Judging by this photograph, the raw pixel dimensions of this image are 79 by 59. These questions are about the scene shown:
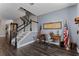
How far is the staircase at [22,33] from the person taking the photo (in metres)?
2.26

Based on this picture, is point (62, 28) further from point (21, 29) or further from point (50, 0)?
point (21, 29)

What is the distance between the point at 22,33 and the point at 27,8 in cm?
52

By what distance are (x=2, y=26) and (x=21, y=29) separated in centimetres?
39

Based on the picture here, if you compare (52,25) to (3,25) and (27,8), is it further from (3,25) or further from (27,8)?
(3,25)

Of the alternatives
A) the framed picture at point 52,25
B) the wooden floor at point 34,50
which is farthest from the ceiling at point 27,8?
the wooden floor at point 34,50

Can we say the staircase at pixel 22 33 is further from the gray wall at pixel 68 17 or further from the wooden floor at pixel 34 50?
the gray wall at pixel 68 17

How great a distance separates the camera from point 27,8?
2.25m

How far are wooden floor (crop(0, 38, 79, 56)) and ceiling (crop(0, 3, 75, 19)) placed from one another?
0.54 m

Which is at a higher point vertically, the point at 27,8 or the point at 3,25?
the point at 27,8

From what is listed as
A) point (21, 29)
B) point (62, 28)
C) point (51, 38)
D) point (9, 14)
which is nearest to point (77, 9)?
point (62, 28)

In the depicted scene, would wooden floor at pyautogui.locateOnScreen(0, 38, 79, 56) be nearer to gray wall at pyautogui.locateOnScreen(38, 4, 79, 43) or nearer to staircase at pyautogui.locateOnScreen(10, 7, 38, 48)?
staircase at pyautogui.locateOnScreen(10, 7, 38, 48)

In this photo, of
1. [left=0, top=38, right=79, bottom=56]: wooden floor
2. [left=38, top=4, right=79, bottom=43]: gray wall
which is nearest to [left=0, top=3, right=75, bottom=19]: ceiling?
[left=38, top=4, right=79, bottom=43]: gray wall

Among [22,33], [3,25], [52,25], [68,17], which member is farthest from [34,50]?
[68,17]

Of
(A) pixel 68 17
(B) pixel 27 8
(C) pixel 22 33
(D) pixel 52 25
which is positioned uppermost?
(B) pixel 27 8
